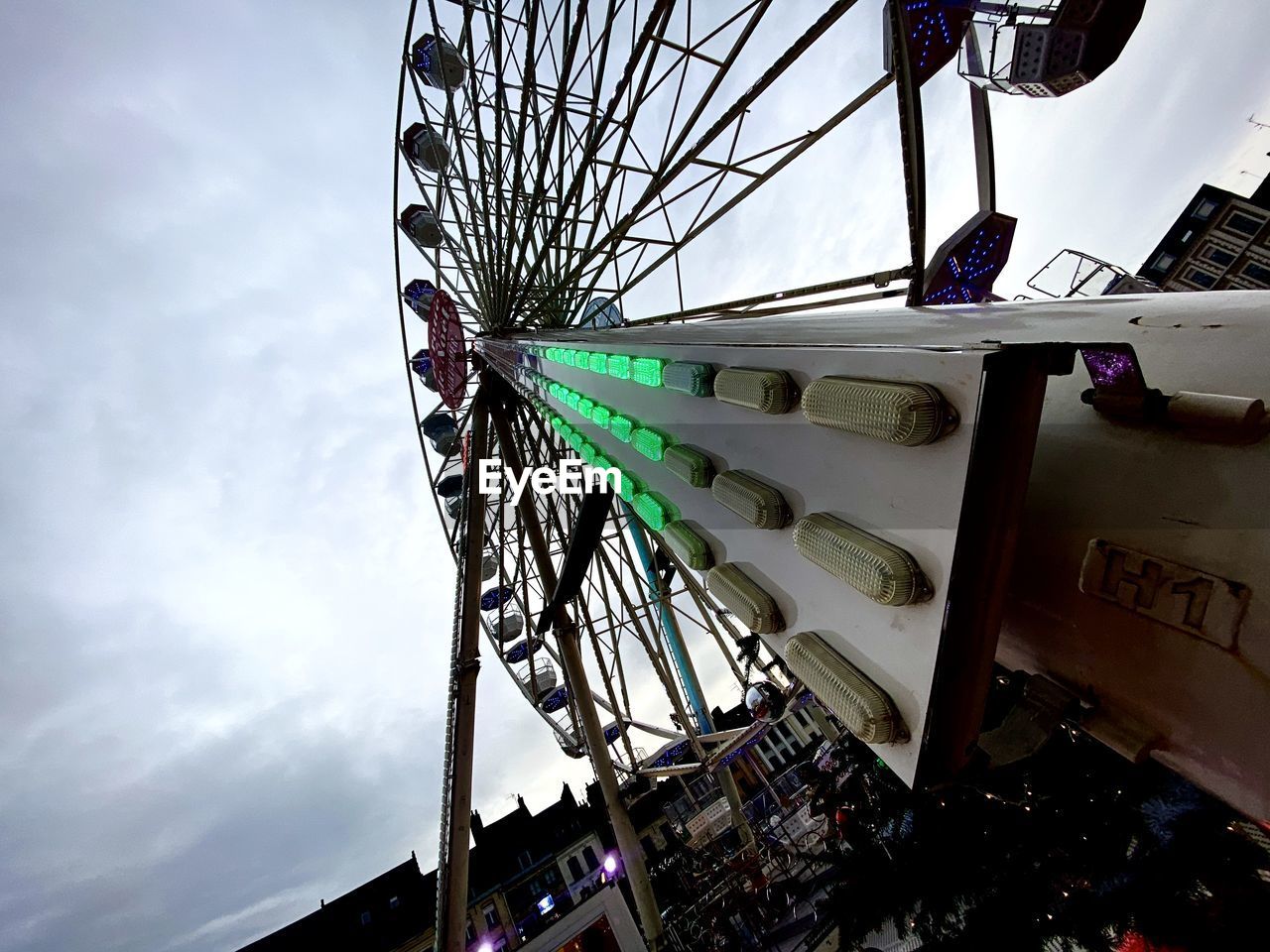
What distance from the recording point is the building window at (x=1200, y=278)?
31.7m

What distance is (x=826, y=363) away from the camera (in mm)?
1880

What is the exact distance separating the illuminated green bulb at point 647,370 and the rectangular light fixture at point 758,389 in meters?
0.89

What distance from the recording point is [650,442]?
11.8ft

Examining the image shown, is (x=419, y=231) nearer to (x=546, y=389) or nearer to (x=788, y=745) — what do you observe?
(x=546, y=389)

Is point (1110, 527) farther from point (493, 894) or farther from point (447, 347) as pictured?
point (493, 894)

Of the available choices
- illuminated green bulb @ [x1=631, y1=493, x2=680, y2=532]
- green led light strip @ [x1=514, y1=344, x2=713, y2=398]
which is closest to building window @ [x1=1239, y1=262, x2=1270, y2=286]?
green led light strip @ [x1=514, y1=344, x2=713, y2=398]

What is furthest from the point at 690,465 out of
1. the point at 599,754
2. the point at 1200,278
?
the point at 1200,278

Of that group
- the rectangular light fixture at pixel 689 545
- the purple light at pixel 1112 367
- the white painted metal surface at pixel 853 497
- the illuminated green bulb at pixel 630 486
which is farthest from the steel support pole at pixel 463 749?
the purple light at pixel 1112 367

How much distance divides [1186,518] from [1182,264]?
4710 centimetres


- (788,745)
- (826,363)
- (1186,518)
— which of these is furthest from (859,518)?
(788,745)

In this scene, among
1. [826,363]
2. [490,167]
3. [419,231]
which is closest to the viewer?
[826,363]

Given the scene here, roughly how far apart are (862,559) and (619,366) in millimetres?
3000

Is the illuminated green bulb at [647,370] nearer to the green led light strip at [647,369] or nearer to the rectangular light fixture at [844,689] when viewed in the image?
the green led light strip at [647,369]

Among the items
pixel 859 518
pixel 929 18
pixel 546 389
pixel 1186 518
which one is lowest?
pixel 1186 518
